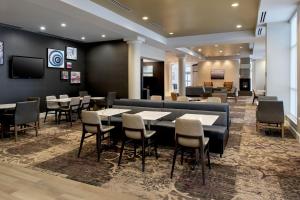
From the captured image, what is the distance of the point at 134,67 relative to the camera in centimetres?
905

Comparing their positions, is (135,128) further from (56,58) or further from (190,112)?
(56,58)

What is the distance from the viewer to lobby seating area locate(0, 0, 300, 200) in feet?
10.4

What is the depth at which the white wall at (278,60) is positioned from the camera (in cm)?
707

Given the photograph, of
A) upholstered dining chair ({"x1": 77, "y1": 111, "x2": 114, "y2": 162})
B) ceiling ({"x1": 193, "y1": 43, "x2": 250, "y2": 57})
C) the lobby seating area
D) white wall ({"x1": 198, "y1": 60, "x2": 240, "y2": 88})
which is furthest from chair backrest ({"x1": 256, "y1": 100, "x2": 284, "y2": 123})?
white wall ({"x1": 198, "y1": 60, "x2": 240, "y2": 88})

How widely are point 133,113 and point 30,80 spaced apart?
16.8 ft

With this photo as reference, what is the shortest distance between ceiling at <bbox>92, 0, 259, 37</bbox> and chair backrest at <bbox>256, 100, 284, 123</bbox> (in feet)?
8.75

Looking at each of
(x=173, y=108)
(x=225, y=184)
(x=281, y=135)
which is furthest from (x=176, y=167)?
(x=281, y=135)

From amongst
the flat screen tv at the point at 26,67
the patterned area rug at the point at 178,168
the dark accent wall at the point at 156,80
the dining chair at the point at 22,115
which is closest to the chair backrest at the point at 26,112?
the dining chair at the point at 22,115

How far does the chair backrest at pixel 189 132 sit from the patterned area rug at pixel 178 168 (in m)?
0.53

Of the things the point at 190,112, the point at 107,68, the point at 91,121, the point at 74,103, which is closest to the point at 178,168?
the point at 190,112

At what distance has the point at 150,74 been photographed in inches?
543

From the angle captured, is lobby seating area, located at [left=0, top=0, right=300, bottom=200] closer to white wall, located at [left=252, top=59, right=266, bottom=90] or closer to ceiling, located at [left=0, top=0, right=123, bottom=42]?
ceiling, located at [left=0, top=0, right=123, bottom=42]

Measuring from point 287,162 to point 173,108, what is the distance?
8.20ft

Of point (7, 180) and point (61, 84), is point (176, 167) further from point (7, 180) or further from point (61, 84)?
point (61, 84)
